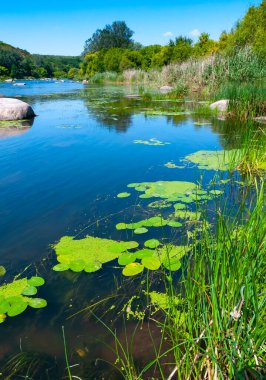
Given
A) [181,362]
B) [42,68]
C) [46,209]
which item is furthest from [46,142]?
[42,68]

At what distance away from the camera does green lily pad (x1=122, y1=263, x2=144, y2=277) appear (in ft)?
7.29

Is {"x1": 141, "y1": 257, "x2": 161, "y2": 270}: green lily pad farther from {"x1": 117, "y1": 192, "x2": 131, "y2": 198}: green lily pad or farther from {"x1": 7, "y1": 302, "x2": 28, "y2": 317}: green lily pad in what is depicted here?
{"x1": 117, "y1": 192, "x2": 131, "y2": 198}: green lily pad

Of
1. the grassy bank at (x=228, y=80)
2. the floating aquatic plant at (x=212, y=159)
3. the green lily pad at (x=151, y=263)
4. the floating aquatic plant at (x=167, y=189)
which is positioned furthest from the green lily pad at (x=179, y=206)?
the grassy bank at (x=228, y=80)

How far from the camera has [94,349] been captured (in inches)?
66.6

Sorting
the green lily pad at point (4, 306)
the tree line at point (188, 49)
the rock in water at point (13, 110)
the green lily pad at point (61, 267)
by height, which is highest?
the tree line at point (188, 49)

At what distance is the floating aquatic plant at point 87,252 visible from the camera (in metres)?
2.33

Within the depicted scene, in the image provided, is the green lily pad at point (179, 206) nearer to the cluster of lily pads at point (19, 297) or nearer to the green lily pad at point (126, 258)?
the green lily pad at point (126, 258)

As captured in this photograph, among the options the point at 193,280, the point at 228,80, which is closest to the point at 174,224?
the point at 193,280

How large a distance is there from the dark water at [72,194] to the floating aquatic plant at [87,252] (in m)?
0.08

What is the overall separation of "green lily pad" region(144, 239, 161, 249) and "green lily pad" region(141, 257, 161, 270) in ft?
0.61

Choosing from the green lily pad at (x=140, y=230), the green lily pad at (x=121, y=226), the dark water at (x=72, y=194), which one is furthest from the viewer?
the green lily pad at (x=121, y=226)

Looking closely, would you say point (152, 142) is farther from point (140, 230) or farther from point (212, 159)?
point (140, 230)

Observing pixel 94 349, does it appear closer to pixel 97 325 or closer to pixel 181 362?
pixel 97 325

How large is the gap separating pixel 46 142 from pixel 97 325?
540 centimetres
